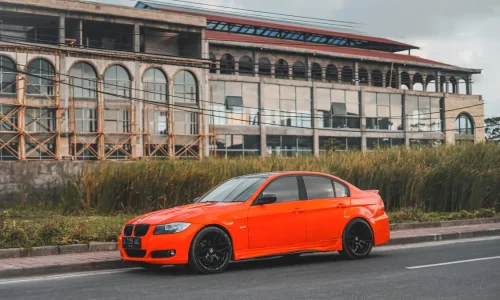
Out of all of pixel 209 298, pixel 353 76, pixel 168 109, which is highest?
pixel 353 76

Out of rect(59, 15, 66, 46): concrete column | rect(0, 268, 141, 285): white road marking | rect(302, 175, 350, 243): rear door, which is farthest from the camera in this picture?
rect(59, 15, 66, 46): concrete column

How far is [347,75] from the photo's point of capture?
225 ft

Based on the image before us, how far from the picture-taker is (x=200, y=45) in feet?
184

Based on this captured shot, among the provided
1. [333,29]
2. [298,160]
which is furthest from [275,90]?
[298,160]

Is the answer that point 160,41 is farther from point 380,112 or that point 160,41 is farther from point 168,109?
point 380,112

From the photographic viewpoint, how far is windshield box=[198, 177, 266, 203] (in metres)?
11.5

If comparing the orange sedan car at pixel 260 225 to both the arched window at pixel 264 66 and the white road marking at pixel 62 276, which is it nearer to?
the white road marking at pixel 62 276

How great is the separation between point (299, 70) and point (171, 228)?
184 ft

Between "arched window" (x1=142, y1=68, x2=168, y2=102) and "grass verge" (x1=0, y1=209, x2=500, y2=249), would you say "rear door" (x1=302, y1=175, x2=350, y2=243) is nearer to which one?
"grass verge" (x1=0, y1=209, x2=500, y2=249)

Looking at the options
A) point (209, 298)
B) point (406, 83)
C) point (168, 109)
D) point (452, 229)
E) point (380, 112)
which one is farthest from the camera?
point (406, 83)

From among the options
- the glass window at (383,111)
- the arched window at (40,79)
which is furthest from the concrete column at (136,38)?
the glass window at (383,111)

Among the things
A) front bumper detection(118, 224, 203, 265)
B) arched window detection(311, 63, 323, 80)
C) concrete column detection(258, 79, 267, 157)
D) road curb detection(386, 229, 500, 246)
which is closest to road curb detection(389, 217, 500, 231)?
road curb detection(386, 229, 500, 246)

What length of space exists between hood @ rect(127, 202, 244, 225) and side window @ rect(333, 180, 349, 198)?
2137mm

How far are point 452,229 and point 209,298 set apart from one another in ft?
36.0
